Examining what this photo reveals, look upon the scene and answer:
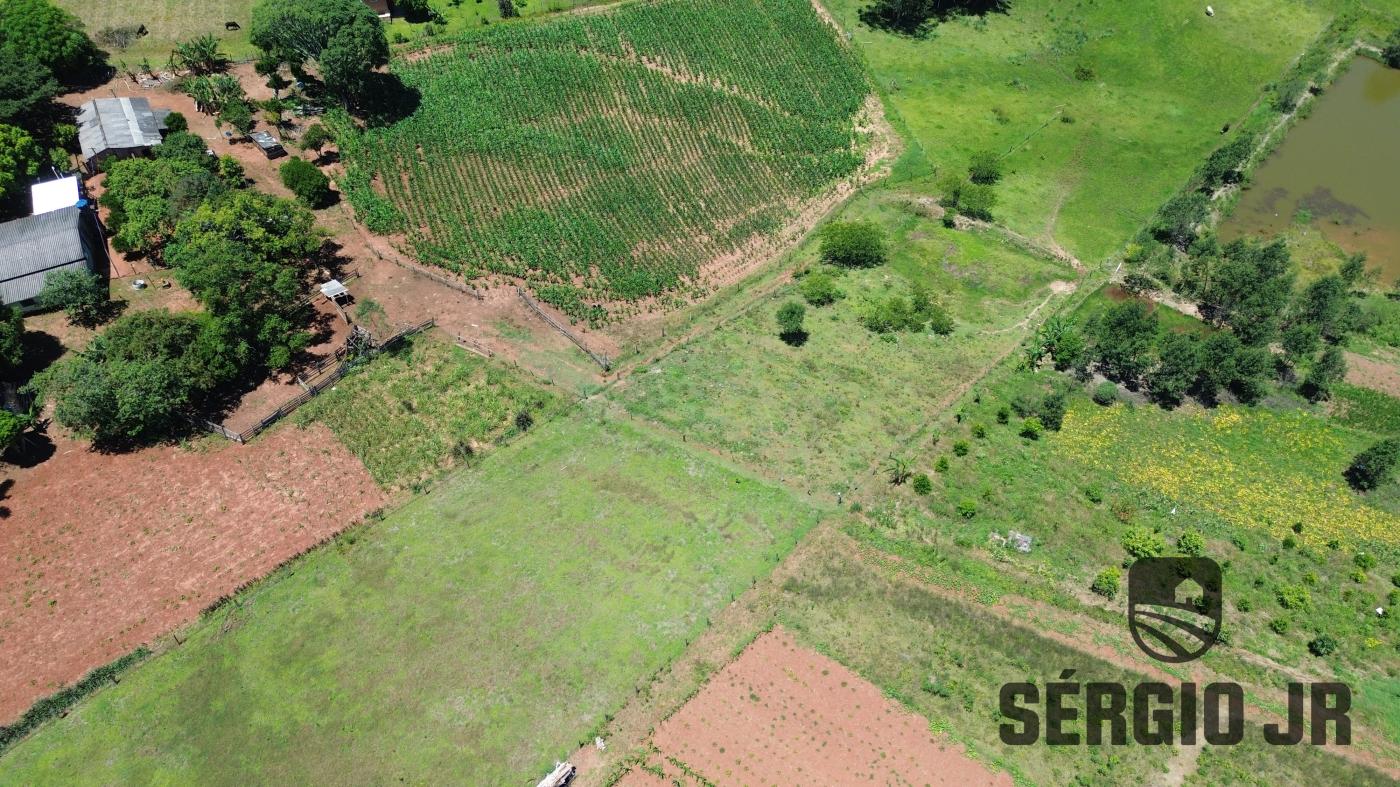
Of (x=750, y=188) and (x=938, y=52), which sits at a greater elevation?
(x=938, y=52)

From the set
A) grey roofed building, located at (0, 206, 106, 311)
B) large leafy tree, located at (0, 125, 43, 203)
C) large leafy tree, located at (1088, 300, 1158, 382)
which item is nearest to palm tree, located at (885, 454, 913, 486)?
Answer: large leafy tree, located at (1088, 300, 1158, 382)

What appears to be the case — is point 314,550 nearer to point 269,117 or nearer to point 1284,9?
point 269,117

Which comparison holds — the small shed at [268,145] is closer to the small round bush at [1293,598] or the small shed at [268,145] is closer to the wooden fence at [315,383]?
the wooden fence at [315,383]

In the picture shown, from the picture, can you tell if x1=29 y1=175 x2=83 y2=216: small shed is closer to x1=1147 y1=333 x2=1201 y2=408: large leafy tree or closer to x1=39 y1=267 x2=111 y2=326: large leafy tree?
x1=39 y1=267 x2=111 y2=326: large leafy tree

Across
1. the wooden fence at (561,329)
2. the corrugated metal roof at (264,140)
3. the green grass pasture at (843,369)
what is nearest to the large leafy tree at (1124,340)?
the green grass pasture at (843,369)

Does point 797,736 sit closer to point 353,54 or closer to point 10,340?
point 10,340

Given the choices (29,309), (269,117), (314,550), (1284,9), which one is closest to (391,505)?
(314,550)
